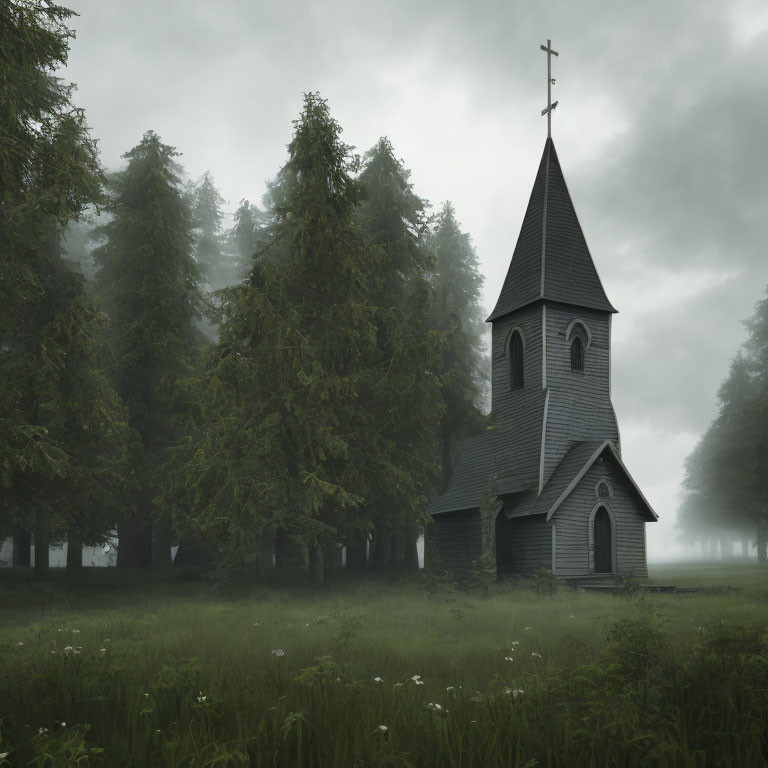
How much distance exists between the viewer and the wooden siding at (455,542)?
27078 mm

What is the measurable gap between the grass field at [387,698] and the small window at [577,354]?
1583 centimetres

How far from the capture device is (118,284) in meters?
27.5

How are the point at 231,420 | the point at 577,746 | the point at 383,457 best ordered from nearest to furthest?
the point at 577,746 < the point at 231,420 < the point at 383,457

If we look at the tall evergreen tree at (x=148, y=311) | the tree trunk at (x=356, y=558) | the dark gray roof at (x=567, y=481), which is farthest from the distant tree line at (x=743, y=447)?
the tall evergreen tree at (x=148, y=311)

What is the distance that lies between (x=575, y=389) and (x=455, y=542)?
689cm

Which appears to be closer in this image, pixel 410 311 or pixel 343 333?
pixel 343 333

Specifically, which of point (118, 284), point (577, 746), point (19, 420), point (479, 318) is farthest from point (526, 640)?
point (479, 318)

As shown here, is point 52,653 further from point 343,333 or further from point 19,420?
point 343,333

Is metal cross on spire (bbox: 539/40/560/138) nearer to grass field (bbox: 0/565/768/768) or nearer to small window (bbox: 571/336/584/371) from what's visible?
small window (bbox: 571/336/584/371)

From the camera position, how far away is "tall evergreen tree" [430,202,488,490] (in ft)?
98.5

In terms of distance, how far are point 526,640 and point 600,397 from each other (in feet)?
59.0

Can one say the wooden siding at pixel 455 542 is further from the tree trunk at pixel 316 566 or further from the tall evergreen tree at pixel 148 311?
the tall evergreen tree at pixel 148 311

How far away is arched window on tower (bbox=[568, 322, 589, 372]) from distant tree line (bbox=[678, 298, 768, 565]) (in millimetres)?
7754

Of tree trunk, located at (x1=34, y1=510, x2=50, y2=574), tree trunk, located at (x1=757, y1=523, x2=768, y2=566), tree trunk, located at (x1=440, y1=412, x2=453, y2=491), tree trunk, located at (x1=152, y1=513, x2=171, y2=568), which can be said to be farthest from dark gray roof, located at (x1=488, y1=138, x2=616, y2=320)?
tree trunk, located at (x1=757, y1=523, x2=768, y2=566)
